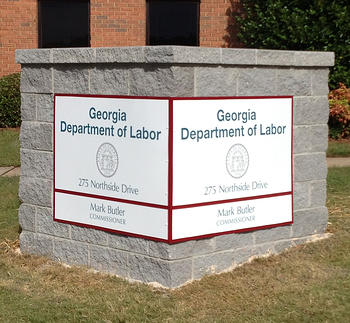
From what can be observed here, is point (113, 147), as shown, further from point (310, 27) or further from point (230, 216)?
point (310, 27)

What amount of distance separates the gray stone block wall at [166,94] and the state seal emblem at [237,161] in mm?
479

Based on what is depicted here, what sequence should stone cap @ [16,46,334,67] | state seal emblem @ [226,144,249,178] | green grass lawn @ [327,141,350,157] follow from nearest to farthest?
1. stone cap @ [16,46,334,67]
2. state seal emblem @ [226,144,249,178]
3. green grass lawn @ [327,141,350,157]

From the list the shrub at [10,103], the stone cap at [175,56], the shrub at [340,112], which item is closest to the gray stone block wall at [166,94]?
the stone cap at [175,56]

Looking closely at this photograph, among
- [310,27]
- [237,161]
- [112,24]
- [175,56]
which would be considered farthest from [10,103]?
[175,56]

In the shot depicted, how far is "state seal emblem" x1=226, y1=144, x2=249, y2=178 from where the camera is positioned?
5.53 m

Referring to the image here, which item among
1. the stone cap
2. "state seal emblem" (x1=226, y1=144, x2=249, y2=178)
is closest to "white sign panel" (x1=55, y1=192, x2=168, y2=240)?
"state seal emblem" (x1=226, y1=144, x2=249, y2=178)

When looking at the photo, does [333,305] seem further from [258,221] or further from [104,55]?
[104,55]

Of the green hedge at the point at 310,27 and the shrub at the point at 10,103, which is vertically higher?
the green hedge at the point at 310,27

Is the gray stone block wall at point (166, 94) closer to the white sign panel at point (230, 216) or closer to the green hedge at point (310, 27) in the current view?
the white sign panel at point (230, 216)

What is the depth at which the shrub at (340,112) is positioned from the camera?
12453 mm

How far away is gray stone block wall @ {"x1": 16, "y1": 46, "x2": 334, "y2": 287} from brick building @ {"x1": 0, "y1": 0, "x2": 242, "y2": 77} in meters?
8.48

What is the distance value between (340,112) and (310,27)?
169cm

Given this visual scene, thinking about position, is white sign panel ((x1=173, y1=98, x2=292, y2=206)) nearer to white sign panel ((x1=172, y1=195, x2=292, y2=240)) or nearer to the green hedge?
white sign panel ((x1=172, y1=195, x2=292, y2=240))

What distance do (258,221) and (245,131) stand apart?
803mm
